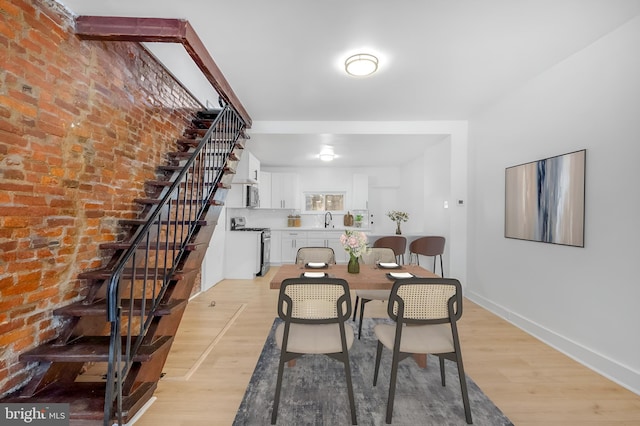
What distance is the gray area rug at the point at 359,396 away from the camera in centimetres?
179

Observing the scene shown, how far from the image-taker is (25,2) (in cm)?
171

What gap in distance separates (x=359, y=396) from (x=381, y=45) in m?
2.87

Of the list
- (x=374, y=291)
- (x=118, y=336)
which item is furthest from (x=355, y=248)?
(x=118, y=336)

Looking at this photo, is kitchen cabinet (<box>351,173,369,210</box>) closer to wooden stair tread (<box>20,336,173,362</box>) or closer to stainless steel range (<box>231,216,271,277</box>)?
stainless steel range (<box>231,216,271,277</box>)

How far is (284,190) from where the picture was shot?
718 centimetres

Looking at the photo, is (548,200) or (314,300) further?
(548,200)

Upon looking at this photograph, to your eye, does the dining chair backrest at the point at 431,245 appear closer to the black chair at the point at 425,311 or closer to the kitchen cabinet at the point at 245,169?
the black chair at the point at 425,311

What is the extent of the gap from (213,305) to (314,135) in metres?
3.04

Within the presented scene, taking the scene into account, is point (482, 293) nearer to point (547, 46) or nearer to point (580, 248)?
point (580, 248)

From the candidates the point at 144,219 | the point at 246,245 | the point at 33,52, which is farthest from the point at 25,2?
the point at 246,245

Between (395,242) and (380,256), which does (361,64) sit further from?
(395,242)

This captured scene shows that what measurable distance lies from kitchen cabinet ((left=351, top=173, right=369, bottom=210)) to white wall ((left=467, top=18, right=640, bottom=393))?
386 centimetres

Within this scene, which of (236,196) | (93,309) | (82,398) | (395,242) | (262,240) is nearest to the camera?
(82,398)

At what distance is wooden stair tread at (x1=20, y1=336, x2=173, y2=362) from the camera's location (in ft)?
5.65
